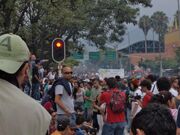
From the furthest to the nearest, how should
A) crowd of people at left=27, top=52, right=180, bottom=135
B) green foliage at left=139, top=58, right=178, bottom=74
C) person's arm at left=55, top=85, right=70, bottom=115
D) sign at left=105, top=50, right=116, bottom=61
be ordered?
green foliage at left=139, top=58, right=178, bottom=74
sign at left=105, top=50, right=116, bottom=61
person's arm at left=55, top=85, right=70, bottom=115
crowd of people at left=27, top=52, right=180, bottom=135

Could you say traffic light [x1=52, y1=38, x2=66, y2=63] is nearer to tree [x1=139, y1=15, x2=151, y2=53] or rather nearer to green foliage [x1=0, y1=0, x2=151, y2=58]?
green foliage [x1=0, y1=0, x2=151, y2=58]

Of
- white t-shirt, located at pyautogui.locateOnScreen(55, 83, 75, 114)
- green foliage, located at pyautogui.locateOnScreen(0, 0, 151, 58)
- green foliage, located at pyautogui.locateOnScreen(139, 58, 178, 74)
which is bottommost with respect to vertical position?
green foliage, located at pyautogui.locateOnScreen(139, 58, 178, 74)

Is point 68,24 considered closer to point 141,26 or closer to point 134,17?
point 134,17

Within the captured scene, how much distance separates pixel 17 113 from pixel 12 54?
0.28m

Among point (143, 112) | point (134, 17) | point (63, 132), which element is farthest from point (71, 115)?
point (134, 17)

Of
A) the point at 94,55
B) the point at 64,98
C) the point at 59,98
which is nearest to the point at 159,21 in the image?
the point at 94,55

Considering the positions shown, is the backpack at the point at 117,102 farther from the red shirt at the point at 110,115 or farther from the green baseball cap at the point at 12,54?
the green baseball cap at the point at 12,54

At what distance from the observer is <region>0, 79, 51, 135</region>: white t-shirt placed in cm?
256

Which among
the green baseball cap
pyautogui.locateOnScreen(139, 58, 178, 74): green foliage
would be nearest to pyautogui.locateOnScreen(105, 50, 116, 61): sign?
pyautogui.locateOnScreen(139, 58, 178, 74): green foliage

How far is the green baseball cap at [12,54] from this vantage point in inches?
102

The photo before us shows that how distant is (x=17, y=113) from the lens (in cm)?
257

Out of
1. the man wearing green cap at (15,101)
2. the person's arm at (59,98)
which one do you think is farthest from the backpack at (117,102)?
the man wearing green cap at (15,101)

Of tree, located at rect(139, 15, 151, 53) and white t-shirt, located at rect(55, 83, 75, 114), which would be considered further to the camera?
tree, located at rect(139, 15, 151, 53)

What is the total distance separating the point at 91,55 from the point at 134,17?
29231 millimetres
